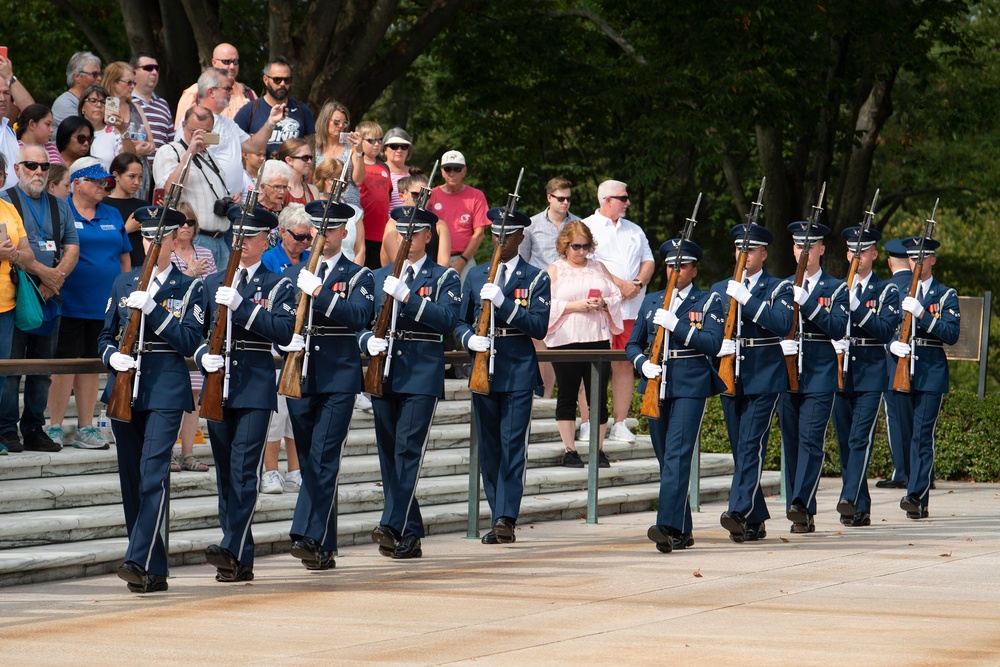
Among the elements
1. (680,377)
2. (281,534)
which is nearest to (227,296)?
(281,534)

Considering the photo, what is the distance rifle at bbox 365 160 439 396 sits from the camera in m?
9.83

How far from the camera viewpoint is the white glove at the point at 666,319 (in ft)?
33.5

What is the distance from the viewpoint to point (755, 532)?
36.2 feet

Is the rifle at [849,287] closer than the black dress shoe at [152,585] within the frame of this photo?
No

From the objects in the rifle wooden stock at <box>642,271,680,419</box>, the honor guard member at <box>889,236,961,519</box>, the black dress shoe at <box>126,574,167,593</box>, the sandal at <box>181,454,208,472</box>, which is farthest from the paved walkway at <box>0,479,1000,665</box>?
the honor guard member at <box>889,236,961,519</box>

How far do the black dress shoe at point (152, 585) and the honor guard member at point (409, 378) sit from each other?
68.0 inches

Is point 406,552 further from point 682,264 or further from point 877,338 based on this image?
point 877,338

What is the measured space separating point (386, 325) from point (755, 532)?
3034 mm

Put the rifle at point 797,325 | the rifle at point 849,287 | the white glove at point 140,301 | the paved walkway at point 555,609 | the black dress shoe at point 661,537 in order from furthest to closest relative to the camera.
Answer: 1. the rifle at point 849,287
2. the rifle at point 797,325
3. the black dress shoe at point 661,537
4. the white glove at point 140,301
5. the paved walkway at point 555,609

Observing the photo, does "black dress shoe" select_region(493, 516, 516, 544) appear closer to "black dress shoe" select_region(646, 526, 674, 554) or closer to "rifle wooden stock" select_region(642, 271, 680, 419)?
"black dress shoe" select_region(646, 526, 674, 554)

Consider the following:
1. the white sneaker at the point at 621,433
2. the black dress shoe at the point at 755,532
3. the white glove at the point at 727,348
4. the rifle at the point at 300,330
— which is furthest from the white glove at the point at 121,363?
the white sneaker at the point at 621,433

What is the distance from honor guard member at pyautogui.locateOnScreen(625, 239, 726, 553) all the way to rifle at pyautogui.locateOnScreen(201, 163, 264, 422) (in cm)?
280

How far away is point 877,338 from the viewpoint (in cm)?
1229

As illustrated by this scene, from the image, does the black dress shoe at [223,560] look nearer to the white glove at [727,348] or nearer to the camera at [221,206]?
the camera at [221,206]
